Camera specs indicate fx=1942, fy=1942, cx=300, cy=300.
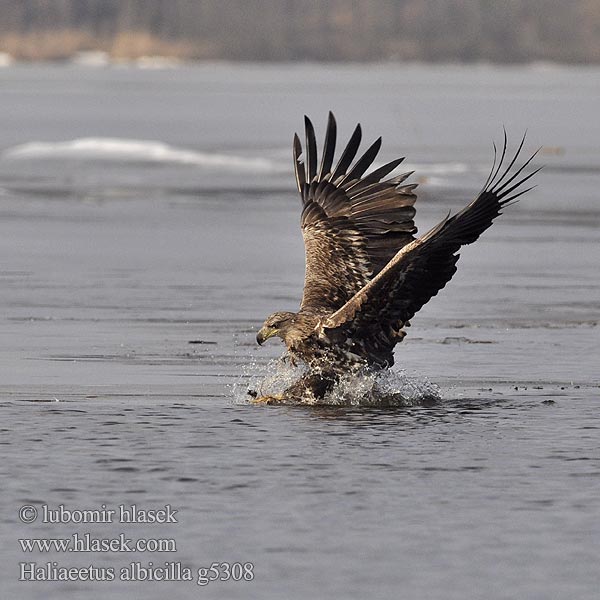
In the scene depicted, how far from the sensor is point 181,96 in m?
87.6

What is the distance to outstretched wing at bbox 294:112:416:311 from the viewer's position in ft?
42.6

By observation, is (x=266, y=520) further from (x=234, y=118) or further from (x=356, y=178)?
(x=234, y=118)

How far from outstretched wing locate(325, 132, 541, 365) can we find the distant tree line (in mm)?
161047

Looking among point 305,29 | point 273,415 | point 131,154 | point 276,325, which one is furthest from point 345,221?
point 305,29

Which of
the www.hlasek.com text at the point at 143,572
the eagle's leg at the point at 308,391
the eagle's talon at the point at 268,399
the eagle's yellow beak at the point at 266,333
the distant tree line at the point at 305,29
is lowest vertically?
the www.hlasek.com text at the point at 143,572

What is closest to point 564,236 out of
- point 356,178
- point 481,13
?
point 356,178

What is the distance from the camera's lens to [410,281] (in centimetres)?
1191

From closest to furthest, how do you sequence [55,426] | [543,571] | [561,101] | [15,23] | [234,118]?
[543,571] → [55,426] → [234,118] → [561,101] → [15,23]

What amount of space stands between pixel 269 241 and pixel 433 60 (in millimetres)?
156657

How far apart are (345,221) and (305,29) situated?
17498 centimetres

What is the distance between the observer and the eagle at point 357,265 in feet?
38.8

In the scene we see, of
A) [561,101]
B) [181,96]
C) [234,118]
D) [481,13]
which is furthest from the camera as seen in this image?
[481,13]

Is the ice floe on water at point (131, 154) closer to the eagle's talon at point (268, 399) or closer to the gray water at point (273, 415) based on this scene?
the gray water at point (273, 415)

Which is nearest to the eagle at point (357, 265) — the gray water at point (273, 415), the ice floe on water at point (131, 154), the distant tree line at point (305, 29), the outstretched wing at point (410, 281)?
the outstretched wing at point (410, 281)
